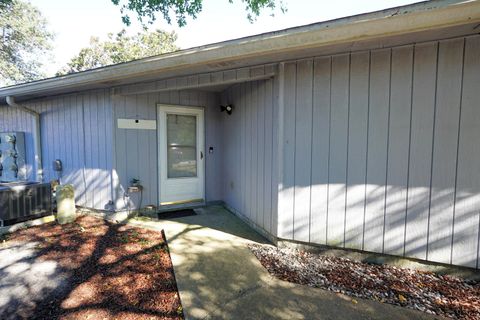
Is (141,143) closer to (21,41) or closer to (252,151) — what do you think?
(252,151)

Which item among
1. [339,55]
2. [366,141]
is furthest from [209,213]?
[339,55]

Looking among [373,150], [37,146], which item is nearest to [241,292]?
[373,150]

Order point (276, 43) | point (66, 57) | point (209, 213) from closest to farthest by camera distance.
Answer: point (276, 43) < point (209, 213) < point (66, 57)

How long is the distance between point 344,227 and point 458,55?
6.40 ft

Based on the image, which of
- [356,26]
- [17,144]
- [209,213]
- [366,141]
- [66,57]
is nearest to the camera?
[356,26]

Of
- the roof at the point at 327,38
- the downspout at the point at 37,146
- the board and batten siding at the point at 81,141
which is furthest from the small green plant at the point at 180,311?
the downspout at the point at 37,146

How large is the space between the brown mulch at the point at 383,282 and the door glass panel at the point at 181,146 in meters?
2.44

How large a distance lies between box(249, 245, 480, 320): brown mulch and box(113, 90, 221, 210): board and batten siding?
2515 millimetres

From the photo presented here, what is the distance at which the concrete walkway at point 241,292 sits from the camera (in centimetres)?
181

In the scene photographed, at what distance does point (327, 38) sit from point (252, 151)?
1874 millimetres

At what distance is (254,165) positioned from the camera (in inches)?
140

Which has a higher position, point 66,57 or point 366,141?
point 66,57

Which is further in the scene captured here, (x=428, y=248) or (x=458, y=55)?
(x=428, y=248)

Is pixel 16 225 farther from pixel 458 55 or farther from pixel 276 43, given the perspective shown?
pixel 458 55
